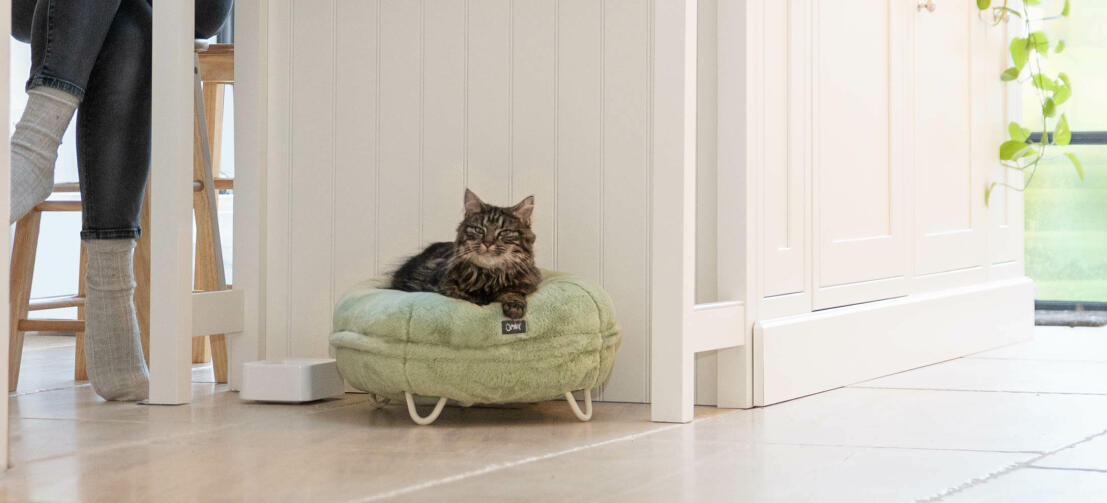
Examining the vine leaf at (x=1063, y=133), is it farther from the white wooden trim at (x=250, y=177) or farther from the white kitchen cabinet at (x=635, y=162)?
the white wooden trim at (x=250, y=177)

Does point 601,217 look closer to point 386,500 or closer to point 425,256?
point 425,256

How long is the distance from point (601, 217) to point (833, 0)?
0.72 m

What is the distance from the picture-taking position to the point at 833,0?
2.54 metres

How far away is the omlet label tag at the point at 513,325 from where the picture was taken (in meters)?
1.95

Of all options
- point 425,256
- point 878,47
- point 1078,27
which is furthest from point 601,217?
point 1078,27

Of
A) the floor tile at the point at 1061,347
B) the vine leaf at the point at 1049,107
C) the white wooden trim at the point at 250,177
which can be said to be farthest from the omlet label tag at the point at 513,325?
the vine leaf at the point at 1049,107

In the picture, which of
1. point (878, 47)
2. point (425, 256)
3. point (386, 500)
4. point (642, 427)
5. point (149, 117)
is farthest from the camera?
point (878, 47)

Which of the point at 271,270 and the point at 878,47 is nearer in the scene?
the point at 271,270

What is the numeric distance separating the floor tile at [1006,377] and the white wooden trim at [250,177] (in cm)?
131

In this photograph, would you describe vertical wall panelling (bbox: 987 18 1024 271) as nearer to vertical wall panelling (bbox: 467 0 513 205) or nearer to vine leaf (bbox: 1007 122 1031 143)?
vine leaf (bbox: 1007 122 1031 143)

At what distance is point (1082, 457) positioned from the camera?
1.69 m

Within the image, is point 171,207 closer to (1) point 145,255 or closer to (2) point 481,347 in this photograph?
(1) point 145,255

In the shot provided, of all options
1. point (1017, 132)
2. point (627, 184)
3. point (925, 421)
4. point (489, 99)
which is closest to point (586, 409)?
point (627, 184)

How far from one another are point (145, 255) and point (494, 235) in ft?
3.31
